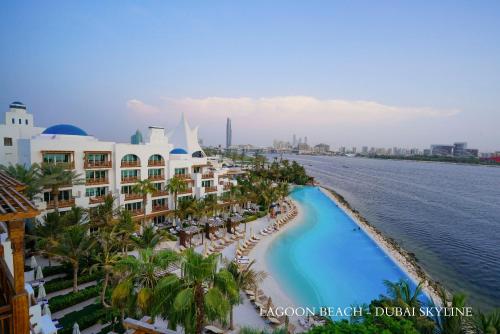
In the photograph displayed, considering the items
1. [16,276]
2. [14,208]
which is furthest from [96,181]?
[16,276]

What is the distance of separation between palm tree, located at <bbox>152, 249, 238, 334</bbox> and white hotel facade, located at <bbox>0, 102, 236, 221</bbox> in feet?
62.1

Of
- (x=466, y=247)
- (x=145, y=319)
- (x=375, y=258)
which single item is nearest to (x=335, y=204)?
(x=466, y=247)

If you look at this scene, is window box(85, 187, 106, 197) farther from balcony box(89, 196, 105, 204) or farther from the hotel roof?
the hotel roof

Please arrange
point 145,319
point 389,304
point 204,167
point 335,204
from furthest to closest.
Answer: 1. point 335,204
2. point 204,167
3. point 389,304
4. point 145,319

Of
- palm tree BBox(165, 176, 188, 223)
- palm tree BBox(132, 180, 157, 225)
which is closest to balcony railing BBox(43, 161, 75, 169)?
palm tree BBox(132, 180, 157, 225)

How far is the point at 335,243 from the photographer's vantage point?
32.7 m

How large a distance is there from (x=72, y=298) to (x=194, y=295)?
10689mm

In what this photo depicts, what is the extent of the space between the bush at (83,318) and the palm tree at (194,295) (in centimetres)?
727

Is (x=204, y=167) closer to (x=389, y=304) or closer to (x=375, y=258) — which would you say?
(x=375, y=258)

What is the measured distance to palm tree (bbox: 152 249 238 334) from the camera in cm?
887

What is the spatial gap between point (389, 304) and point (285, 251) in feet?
55.5

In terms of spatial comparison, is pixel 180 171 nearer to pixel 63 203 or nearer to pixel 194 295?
pixel 63 203

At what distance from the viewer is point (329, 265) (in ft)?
86.7

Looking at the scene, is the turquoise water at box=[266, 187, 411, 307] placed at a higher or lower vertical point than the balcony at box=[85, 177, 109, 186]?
lower
